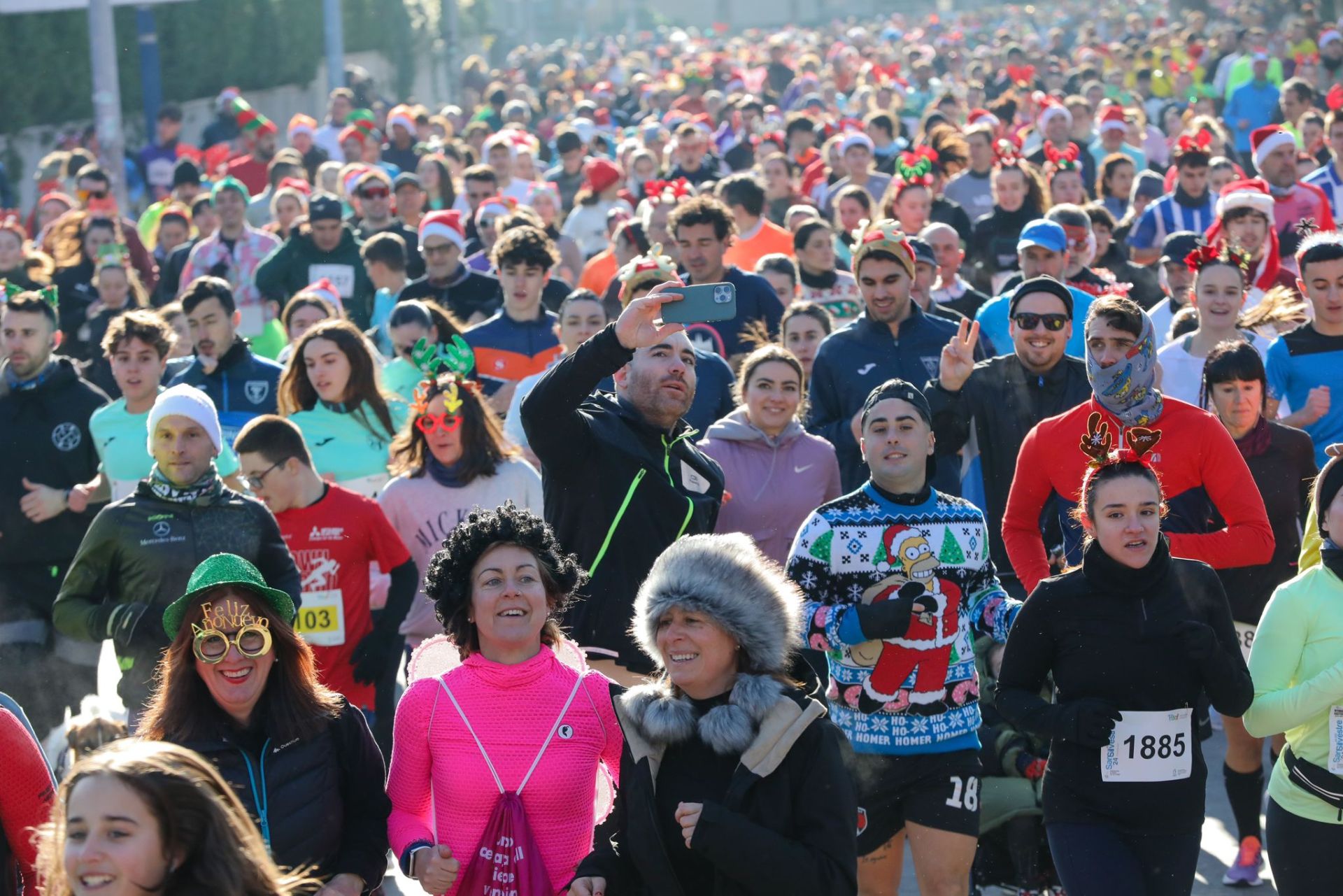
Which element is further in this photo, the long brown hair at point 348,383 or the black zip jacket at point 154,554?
the long brown hair at point 348,383

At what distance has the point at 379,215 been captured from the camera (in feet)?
49.4

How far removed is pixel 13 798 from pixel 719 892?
1.59m

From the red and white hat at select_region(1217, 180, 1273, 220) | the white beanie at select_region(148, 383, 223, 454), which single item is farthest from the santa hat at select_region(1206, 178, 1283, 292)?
the white beanie at select_region(148, 383, 223, 454)

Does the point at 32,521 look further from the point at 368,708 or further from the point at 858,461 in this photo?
the point at 858,461

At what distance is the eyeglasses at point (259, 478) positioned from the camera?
283 inches

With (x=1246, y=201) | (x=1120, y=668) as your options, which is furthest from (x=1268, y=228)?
(x=1120, y=668)

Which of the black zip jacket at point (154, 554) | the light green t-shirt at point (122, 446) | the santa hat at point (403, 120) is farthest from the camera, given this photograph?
the santa hat at point (403, 120)

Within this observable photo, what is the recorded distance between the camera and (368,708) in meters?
7.34

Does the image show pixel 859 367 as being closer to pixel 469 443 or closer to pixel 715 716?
pixel 469 443

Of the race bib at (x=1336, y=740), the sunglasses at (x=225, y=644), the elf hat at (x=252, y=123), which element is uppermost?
the elf hat at (x=252, y=123)

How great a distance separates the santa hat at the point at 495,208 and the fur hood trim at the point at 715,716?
32.7 feet

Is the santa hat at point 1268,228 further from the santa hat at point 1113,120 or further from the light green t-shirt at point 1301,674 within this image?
the santa hat at point 1113,120

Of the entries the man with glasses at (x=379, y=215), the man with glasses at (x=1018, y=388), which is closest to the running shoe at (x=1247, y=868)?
the man with glasses at (x=1018, y=388)

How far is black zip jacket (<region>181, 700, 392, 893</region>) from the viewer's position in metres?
4.64
